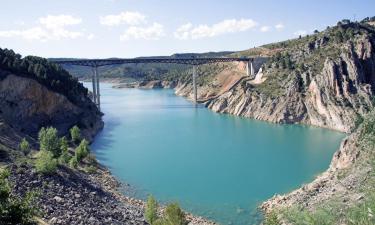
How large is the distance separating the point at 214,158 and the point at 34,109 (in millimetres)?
25201

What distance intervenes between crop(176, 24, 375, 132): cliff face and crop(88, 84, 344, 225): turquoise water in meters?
3.35

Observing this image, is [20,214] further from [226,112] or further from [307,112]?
[226,112]

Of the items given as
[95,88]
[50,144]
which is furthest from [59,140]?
[95,88]

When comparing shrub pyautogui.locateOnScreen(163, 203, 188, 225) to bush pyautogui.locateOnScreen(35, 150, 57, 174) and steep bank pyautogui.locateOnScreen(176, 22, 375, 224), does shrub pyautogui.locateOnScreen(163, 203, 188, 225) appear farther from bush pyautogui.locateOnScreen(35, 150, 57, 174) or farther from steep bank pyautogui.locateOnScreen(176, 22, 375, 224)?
steep bank pyautogui.locateOnScreen(176, 22, 375, 224)

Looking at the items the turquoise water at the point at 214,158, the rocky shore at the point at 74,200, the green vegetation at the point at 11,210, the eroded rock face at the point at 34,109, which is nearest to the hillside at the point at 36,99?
the eroded rock face at the point at 34,109

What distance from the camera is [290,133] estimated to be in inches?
2702

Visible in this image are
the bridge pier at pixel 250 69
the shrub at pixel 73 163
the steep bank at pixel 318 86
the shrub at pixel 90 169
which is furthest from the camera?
the bridge pier at pixel 250 69

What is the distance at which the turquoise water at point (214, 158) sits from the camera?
38.4 m

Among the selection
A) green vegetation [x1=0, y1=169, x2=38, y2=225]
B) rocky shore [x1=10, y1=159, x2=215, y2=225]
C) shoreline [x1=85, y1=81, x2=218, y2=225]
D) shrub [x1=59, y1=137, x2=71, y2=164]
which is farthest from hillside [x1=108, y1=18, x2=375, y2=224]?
green vegetation [x1=0, y1=169, x2=38, y2=225]

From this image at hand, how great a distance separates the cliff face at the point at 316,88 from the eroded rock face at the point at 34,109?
107ft

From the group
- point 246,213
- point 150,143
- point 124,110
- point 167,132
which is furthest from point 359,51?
point 246,213

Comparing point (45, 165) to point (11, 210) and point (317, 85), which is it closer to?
point (11, 210)

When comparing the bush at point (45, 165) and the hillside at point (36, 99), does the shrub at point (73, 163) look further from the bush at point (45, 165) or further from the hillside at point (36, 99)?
the hillside at point (36, 99)

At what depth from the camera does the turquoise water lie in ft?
126
